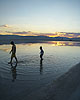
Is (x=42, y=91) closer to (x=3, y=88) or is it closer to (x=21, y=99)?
(x=21, y=99)

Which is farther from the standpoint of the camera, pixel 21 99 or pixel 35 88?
pixel 35 88

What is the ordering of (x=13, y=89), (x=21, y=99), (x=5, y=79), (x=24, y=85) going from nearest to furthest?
(x=21, y=99), (x=13, y=89), (x=24, y=85), (x=5, y=79)

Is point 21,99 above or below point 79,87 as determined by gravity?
below

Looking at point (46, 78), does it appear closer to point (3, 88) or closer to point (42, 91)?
point (42, 91)

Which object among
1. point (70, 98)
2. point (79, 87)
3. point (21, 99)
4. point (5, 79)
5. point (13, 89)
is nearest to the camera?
point (70, 98)

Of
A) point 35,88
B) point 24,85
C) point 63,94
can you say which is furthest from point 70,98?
point 24,85

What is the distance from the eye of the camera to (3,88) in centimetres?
538

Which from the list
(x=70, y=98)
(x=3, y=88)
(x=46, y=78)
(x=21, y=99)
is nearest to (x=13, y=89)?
(x=3, y=88)

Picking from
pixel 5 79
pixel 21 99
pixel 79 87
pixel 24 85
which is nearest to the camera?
pixel 21 99

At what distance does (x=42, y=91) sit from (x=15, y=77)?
243cm

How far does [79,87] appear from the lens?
4773 mm

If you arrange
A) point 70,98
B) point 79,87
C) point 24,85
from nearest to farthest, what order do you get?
point 70,98 < point 79,87 < point 24,85

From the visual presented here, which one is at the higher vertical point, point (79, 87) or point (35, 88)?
point (79, 87)

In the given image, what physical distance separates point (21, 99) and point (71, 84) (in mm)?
2423
